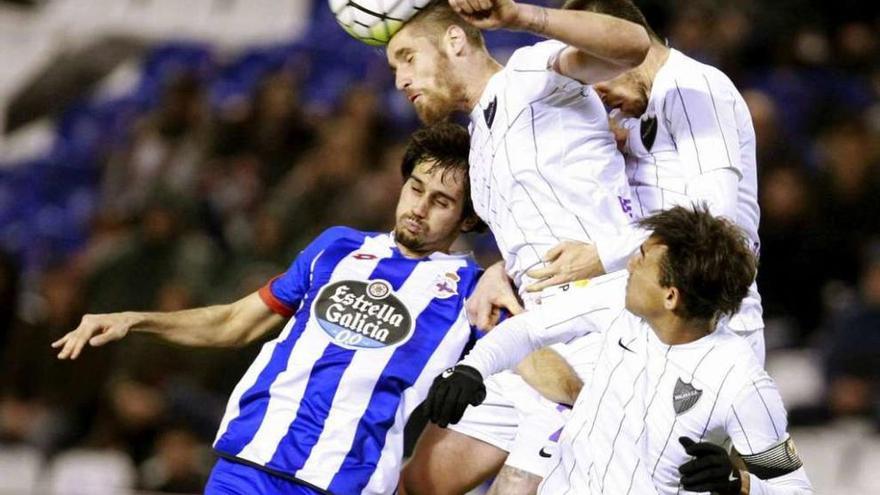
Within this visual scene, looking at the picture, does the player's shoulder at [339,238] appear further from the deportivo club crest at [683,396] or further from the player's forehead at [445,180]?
the deportivo club crest at [683,396]

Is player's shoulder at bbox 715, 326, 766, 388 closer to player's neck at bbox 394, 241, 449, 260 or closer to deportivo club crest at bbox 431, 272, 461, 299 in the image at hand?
deportivo club crest at bbox 431, 272, 461, 299

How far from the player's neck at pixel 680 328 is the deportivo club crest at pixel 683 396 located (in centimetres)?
11

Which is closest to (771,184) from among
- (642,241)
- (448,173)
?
(448,173)

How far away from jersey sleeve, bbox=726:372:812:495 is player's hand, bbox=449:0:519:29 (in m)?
1.04

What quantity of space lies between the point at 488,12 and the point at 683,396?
103 cm

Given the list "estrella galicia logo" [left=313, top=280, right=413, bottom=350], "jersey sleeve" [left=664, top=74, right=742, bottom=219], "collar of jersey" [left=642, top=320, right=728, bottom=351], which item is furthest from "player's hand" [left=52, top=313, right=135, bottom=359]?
"jersey sleeve" [left=664, top=74, right=742, bottom=219]

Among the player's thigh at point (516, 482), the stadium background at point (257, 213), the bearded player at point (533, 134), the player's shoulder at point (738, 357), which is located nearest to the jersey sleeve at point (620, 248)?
the bearded player at point (533, 134)

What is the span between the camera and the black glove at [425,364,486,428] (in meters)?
3.57

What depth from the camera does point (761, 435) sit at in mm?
3496

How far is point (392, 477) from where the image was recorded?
4.38m

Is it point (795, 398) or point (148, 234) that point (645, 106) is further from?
point (148, 234)

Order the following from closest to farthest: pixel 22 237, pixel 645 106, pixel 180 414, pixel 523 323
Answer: pixel 523 323 → pixel 645 106 → pixel 180 414 → pixel 22 237

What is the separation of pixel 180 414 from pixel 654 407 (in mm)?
4844

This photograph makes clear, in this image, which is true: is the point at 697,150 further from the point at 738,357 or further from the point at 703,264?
the point at 738,357
